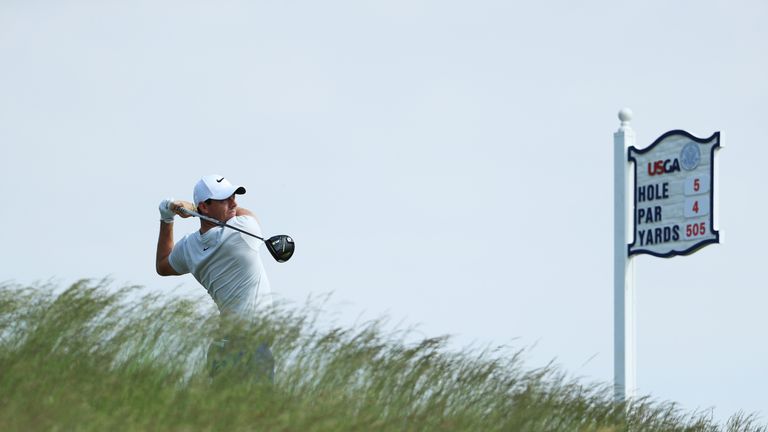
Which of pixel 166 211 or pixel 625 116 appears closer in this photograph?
pixel 166 211

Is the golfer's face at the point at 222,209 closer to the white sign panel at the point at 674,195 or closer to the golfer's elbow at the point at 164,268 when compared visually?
the golfer's elbow at the point at 164,268

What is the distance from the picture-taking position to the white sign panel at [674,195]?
1460 cm

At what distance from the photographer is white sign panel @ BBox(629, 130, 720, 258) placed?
47.9ft

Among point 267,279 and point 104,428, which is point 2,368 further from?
point 267,279

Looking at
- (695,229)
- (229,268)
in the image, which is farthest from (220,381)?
(695,229)

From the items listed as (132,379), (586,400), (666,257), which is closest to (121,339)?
(132,379)

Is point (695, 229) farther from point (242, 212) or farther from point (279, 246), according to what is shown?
point (242, 212)

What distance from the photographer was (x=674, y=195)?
15.0 meters

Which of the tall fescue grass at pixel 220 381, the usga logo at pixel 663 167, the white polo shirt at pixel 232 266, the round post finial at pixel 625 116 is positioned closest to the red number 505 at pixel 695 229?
the usga logo at pixel 663 167

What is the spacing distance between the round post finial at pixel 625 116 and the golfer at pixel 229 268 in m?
8.99

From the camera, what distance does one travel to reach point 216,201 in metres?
7.42

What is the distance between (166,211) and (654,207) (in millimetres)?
8708

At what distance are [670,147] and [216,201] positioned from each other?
29.3 feet

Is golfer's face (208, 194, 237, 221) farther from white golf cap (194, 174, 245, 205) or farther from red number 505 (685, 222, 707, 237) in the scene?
red number 505 (685, 222, 707, 237)
